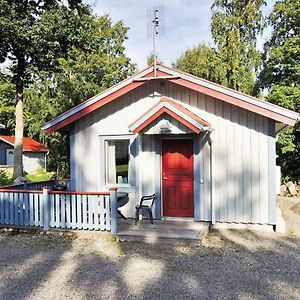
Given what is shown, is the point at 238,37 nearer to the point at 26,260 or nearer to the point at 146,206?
the point at 146,206

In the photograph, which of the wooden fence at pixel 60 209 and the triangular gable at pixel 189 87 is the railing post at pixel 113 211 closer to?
the wooden fence at pixel 60 209

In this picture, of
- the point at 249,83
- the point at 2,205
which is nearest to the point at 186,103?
the point at 2,205

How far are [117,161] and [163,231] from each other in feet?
8.28

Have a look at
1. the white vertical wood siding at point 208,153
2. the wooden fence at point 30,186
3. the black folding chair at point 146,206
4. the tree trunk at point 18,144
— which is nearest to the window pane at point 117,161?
the white vertical wood siding at point 208,153

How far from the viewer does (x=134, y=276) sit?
504 cm

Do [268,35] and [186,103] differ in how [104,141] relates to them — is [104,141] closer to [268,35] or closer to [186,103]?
[186,103]

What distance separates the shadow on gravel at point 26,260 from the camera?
4.66 metres

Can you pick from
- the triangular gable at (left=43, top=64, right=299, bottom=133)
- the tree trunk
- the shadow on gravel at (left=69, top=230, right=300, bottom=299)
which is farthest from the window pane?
the tree trunk

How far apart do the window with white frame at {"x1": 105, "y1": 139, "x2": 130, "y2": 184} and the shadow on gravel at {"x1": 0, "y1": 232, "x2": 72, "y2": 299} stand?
224cm

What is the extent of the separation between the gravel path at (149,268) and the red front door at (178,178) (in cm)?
126

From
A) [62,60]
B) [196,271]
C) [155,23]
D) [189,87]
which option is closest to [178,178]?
[189,87]

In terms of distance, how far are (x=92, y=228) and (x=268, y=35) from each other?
55.1 feet

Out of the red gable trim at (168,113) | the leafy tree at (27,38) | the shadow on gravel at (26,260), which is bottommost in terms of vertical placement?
the shadow on gravel at (26,260)

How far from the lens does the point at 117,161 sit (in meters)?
8.89
